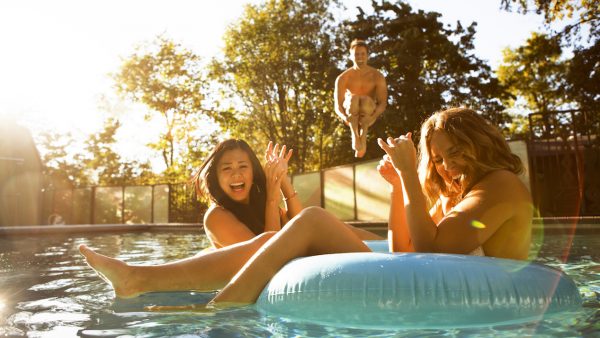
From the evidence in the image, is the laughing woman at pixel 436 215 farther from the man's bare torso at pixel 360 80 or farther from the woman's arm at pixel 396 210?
the man's bare torso at pixel 360 80

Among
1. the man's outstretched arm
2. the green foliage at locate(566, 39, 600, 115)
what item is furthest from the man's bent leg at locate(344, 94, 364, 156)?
the green foliage at locate(566, 39, 600, 115)

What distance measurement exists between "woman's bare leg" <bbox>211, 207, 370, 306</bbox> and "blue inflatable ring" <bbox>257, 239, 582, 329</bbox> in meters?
0.24

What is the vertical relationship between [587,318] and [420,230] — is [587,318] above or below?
below

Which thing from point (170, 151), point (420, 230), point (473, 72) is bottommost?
point (420, 230)

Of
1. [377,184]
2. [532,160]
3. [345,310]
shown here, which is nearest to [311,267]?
[345,310]

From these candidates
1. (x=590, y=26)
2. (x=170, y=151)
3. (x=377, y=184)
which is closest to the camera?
(x=377, y=184)

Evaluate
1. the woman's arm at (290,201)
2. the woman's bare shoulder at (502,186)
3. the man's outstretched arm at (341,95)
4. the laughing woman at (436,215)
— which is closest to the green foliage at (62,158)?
the man's outstretched arm at (341,95)

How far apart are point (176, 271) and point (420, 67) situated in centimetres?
1811

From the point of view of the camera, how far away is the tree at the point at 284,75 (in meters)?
23.9

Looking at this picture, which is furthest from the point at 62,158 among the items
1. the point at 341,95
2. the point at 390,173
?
the point at 390,173

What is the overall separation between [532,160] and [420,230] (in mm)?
8644

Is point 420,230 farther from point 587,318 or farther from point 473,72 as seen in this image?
point 473,72

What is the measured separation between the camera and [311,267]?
228 cm

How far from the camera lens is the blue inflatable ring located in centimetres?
205
